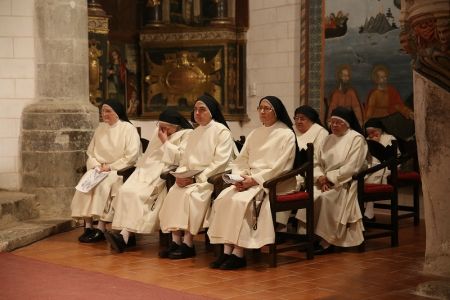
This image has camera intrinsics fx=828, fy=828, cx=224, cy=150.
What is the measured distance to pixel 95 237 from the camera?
937 cm

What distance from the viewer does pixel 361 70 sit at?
39.4 ft

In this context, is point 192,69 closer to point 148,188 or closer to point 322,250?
point 148,188

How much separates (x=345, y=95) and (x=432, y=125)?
6414mm

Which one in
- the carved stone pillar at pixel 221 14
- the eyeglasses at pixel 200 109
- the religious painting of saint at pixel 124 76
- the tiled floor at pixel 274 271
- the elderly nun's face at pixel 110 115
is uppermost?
the carved stone pillar at pixel 221 14

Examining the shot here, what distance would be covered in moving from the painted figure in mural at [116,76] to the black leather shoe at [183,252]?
5658 mm

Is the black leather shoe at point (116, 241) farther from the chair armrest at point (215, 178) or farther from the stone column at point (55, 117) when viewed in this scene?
the stone column at point (55, 117)

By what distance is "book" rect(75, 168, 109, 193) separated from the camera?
928 centimetres

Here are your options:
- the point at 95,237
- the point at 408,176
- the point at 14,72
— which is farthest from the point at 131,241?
the point at 408,176

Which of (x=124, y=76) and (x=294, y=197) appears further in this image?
(x=124, y=76)

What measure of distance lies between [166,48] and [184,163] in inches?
218

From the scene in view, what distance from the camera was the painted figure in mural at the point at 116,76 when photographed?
1355 centimetres

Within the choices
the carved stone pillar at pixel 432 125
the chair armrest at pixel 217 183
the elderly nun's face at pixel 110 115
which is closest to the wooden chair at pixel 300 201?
the chair armrest at pixel 217 183

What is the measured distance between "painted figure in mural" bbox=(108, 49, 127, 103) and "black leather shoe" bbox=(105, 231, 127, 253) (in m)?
5.18

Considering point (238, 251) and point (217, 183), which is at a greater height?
point (217, 183)
